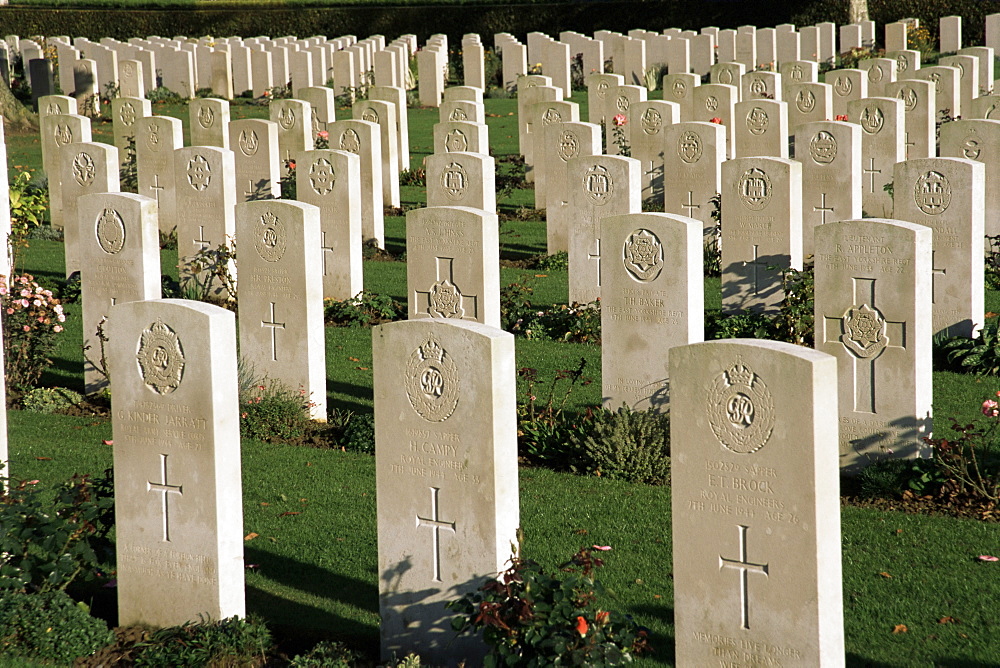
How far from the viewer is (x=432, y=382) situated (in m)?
5.63

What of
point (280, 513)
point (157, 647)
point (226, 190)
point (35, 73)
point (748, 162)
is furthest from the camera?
point (35, 73)

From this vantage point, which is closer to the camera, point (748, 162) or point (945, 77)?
point (748, 162)

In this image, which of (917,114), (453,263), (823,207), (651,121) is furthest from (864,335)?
(917,114)

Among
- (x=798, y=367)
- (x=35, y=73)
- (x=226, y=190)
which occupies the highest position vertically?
(x=35, y=73)

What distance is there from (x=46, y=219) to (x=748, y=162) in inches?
396

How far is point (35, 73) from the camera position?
2519 cm

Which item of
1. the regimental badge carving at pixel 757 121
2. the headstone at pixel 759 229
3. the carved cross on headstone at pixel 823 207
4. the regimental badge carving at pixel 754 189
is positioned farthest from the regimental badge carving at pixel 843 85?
the regimental badge carving at pixel 754 189

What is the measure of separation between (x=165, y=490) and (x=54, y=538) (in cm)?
62

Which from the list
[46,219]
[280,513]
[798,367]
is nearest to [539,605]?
[798,367]

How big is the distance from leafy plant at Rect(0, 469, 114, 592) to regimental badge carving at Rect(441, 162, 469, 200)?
6339mm

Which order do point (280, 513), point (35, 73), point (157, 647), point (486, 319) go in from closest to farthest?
1. point (157, 647)
2. point (280, 513)
3. point (486, 319)
4. point (35, 73)

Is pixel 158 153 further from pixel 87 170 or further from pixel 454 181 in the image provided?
pixel 454 181

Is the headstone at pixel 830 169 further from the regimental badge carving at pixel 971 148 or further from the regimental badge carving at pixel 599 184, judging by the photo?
the regimental badge carving at pixel 599 184

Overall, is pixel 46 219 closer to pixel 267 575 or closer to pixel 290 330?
pixel 290 330
